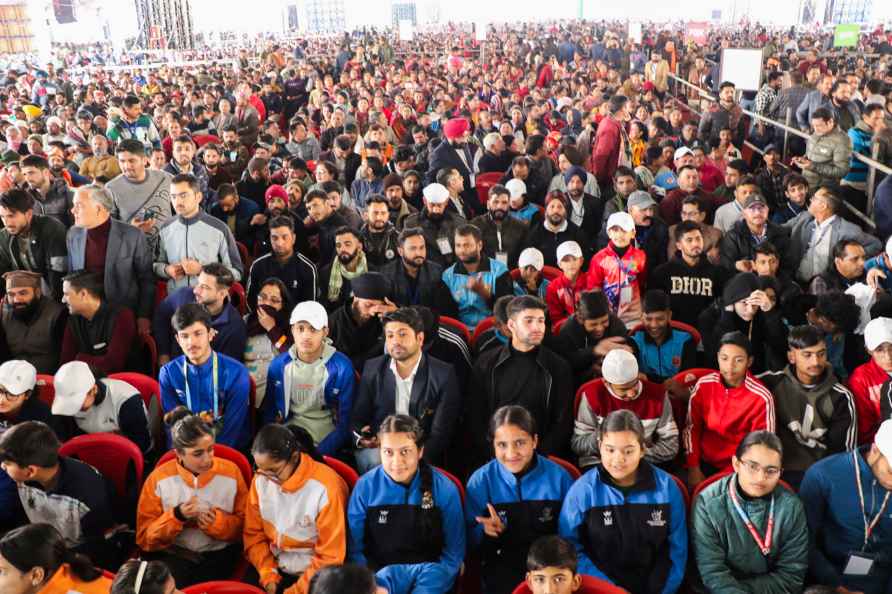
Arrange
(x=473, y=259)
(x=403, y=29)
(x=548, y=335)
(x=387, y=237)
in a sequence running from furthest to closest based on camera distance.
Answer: (x=403, y=29)
(x=387, y=237)
(x=473, y=259)
(x=548, y=335)

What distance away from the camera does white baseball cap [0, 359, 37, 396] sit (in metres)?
3.04

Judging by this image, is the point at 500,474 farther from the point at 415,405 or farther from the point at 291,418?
the point at 291,418

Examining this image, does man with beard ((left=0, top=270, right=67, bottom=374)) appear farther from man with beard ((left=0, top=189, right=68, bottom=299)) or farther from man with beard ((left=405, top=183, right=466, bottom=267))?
man with beard ((left=405, top=183, right=466, bottom=267))

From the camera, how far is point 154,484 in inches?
109

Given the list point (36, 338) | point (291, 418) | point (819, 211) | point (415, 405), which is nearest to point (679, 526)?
point (415, 405)

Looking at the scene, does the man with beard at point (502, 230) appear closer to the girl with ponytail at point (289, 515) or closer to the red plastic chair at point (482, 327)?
the red plastic chair at point (482, 327)

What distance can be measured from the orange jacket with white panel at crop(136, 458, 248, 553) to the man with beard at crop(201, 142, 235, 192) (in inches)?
159

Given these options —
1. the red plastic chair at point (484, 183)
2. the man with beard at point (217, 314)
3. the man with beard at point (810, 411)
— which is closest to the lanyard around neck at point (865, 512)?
the man with beard at point (810, 411)

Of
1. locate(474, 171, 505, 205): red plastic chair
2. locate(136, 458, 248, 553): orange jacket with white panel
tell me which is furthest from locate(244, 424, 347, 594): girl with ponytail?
locate(474, 171, 505, 205): red plastic chair

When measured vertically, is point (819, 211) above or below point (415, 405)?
above

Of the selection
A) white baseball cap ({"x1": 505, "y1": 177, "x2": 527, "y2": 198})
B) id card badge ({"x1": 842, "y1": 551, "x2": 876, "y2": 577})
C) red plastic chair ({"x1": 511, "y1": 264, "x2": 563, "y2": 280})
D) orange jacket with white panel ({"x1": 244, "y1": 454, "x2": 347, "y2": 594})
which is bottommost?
id card badge ({"x1": 842, "y1": 551, "x2": 876, "y2": 577})

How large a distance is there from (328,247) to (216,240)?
35.5 inches

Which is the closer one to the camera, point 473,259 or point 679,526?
point 679,526

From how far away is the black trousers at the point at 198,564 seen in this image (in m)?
2.72
